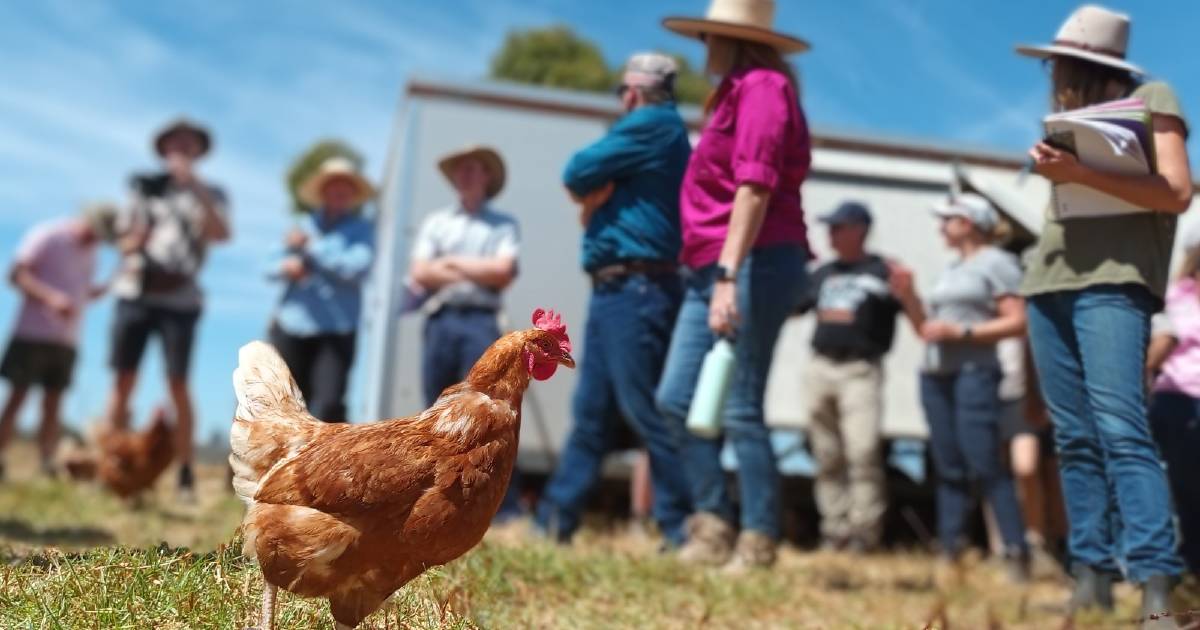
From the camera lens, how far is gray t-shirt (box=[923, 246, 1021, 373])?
521 centimetres

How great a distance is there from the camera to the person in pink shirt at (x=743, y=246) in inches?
144

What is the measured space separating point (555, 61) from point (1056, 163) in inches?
866

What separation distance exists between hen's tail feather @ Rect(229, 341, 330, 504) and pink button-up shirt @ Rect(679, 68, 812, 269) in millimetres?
1696

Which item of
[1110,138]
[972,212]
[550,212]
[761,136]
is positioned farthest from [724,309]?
[550,212]

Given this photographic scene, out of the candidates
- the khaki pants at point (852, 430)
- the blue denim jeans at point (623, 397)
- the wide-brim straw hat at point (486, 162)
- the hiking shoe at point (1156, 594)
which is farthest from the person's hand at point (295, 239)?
the hiking shoe at point (1156, 594)

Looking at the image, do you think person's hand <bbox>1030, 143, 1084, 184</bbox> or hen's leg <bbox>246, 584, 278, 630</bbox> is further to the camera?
person's hand <bbox>1030, 143, 1084, 184</bbox>

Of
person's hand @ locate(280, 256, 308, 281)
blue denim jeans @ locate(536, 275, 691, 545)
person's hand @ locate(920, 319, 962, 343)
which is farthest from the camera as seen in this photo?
person's hand @ locate(280, 256, 308, 281)

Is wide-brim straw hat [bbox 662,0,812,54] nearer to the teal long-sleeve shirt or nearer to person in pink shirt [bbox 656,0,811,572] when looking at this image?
person in pink shirt [bbox 656,0,811,572]

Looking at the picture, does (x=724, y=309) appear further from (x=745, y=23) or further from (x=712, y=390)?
(x=745, y=23)

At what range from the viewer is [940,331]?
5176 mm

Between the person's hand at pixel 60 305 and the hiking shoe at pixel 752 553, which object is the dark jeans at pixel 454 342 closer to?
the hiking shoe at pixel 752 553

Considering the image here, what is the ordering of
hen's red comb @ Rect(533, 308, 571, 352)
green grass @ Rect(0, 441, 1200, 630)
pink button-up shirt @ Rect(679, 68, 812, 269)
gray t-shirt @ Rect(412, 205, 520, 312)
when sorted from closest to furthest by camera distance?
green grass @ Rect(0, 441, 1200, 630) < hen's red comb @ Rect(533, 308, 571, 352) < pink button-up shirt @ Rect(679, 68, 812, 269) < gray t-shirt @ Rect(412, 205, 520, 312)

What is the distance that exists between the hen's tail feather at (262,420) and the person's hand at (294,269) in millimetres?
3699

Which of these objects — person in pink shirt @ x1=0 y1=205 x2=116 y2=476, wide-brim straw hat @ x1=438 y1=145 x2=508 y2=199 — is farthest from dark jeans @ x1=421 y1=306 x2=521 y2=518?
person in pink shirt @ x1=0 y1=205 x2=116 y2=476
